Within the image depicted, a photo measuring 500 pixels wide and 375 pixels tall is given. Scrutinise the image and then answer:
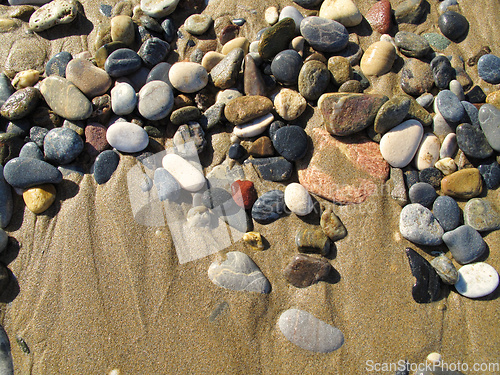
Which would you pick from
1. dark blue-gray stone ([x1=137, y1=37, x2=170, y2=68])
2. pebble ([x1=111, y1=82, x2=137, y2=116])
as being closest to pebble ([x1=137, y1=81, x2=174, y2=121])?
pebble ([x1=111, y1=82, x2=137, y2=116])

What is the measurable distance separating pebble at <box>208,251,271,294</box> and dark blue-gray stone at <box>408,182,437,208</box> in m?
1.22

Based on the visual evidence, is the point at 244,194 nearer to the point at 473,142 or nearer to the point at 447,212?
the point at 447,212

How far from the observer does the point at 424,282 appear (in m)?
1.89

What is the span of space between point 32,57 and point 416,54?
3.36 metres

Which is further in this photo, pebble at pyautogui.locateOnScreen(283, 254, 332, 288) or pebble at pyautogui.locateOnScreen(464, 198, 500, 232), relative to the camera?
pebble at pyautogui.locateOnScreen(464, 198, 500, 232)

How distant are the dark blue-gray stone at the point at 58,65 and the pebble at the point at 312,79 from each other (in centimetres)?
201

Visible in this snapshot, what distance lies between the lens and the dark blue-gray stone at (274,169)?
2174 mm

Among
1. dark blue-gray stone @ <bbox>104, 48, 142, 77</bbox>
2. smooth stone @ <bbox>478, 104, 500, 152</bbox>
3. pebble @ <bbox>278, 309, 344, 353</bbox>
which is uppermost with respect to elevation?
dark blue-gray stone @ <bbox>104, 48, 142, 77</bbox>

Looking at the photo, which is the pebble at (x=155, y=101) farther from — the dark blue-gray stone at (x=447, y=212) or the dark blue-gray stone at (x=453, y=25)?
the dark blue-gray stone at (x=453, y=25)

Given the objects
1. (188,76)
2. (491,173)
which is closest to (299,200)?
(188,76)

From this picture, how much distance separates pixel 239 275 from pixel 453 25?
276cm

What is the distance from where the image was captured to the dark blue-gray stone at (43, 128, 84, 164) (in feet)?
7.23

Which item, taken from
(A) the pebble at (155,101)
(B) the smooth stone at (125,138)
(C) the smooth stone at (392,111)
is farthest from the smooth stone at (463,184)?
(B) the smooth stone at (125,138)

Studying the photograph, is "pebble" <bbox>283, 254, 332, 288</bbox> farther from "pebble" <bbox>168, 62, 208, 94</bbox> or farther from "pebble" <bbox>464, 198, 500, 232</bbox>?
"pebble" <bbox>168, 62, 208, 94</bbox>
